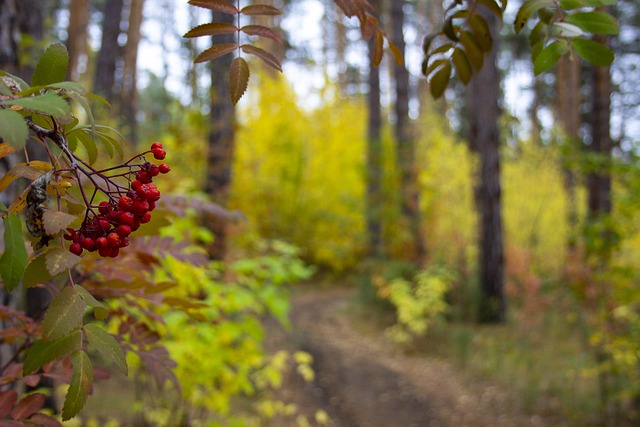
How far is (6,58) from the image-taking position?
1.87 metres

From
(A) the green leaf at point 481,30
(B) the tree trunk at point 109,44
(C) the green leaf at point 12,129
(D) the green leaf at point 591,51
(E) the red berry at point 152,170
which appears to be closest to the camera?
(C) the green leaf at point 12,129

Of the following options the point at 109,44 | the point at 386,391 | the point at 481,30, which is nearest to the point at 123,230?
the point at 481,30

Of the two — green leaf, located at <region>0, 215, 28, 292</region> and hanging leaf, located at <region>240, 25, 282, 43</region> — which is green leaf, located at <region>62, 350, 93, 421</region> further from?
hanging leaf, located at <region>240, 25, 282, 43</region>

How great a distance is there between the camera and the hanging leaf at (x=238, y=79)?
0.80m

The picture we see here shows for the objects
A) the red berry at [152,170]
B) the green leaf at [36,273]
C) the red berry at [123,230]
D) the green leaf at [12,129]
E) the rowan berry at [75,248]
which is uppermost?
the green leaf at [12,129]

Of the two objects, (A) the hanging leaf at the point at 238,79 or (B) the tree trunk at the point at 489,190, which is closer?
(A) the hanging leaf at the point at 238,79

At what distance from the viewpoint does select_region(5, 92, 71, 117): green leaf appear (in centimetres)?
54

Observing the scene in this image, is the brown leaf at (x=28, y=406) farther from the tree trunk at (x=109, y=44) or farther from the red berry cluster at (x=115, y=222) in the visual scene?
the tree trunk at (x=109, y=44)

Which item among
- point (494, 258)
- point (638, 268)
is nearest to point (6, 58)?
point (638, 268)

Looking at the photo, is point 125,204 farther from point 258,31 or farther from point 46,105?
point 258,31

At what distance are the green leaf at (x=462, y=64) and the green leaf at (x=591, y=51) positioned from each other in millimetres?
243

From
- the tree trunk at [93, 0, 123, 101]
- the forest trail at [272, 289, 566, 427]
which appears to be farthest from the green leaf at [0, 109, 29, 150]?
the tree trunk at [93, 0, 123, 101]

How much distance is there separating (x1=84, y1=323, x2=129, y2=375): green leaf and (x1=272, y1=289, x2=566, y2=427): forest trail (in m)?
4.96

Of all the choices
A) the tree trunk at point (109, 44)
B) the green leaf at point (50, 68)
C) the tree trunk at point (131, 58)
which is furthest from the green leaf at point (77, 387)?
the tree trunk at point (131, 58)
